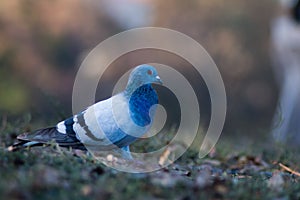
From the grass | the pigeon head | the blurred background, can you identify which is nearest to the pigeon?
the pigeon head

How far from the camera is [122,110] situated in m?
4.46

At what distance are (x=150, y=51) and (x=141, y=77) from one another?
1260 centimetres

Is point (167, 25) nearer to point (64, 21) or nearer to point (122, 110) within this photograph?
point (64, 21)

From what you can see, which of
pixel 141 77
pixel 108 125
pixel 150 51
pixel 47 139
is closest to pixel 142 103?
pixel 141 77

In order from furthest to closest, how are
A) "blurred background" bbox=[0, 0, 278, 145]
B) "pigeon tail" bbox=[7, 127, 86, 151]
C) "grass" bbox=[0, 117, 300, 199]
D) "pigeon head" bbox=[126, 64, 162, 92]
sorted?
"blurred background" bbox=[0, 0, 278, 145], "pigeon head" bbox=[126, 64, 162, 92], "pigeon tail" bbox=[7, 127, 86, 151], "grass" bbox=[0, 117, 300, 199]

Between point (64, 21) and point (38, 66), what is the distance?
2.12 m

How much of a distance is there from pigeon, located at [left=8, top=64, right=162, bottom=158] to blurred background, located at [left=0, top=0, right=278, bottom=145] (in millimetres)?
10931

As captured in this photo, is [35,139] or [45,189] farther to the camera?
[35,139]

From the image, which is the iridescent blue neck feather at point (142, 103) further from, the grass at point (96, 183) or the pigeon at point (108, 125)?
the grass at point (96, 183)

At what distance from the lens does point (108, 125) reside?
14.4 feet

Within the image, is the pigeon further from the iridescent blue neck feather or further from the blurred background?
the blurred background

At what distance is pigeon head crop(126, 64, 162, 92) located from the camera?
4598mm

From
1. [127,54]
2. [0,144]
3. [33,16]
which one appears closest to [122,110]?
[0,144]

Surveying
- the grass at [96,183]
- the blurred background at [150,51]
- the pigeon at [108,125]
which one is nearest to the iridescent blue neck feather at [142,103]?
the pigeon at [108,125]
